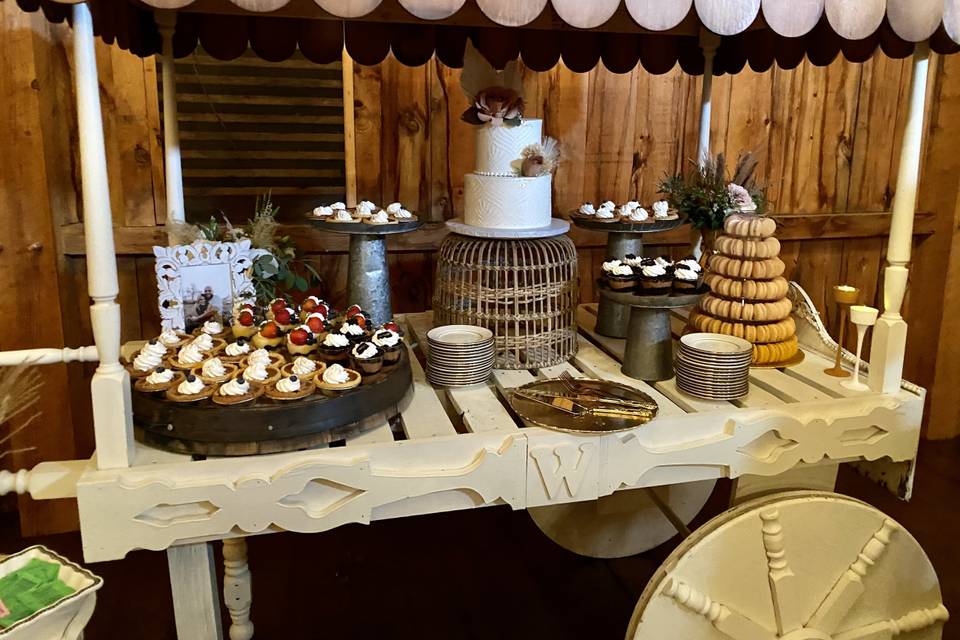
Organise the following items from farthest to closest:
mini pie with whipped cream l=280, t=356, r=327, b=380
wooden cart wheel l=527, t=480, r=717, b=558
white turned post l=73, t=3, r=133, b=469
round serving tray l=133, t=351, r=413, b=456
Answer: wooden cart wheel l=527, t=480, r=717, b=558, mini pie with whipped cream l=280, t=356, r=327, b=380, round serving tray l=133, t=351, r=413, b=456, white turned post l=73, t=3, r=133, b=469

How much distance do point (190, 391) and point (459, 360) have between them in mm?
491

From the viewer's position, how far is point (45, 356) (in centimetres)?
126

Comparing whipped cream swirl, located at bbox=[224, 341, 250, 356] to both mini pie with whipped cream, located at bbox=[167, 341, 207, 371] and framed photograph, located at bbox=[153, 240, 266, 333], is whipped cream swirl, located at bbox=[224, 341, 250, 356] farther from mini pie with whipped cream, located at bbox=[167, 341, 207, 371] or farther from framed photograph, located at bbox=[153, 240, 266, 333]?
framed photograph, located at bbox=[153, 240, 266, 333]

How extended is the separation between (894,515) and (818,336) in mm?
1039

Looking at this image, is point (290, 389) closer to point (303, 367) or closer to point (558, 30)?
point (303, 367)

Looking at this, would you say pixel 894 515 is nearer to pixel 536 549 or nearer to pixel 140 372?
pixel 536 549

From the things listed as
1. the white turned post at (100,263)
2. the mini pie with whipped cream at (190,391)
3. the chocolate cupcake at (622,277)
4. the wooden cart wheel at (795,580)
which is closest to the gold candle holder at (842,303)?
the wooden cart wheel at (795,580)

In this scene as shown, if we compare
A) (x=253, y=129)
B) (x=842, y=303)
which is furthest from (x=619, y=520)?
(x=253, y=129)

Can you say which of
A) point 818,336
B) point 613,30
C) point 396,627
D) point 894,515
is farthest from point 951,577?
point 613,30

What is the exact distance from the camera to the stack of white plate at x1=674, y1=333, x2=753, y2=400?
1.49m

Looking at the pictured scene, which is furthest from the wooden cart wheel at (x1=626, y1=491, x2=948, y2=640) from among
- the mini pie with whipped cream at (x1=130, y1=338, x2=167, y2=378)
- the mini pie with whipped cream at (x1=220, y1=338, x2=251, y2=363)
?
the mini pie with whipped cream at (x1=130, y1=338, x2=167, y2=378)

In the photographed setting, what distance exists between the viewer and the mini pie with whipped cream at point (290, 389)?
126cm

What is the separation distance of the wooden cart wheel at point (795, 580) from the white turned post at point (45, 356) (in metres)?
0.98

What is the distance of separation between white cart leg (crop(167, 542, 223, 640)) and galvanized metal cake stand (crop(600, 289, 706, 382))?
0.85m
